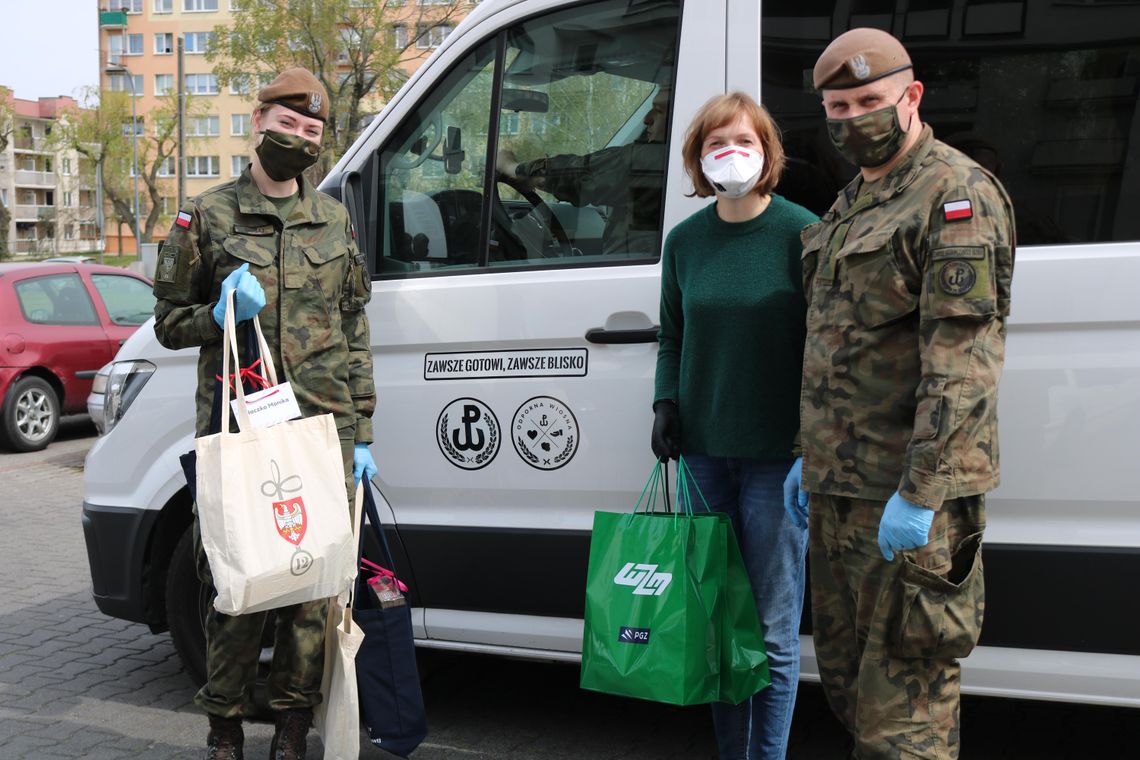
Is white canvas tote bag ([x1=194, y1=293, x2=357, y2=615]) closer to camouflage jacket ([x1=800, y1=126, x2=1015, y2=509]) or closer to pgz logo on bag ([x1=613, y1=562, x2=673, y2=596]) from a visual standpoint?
pgz logo on bag ([x1=613, y1=562, x2=673, y2=596])

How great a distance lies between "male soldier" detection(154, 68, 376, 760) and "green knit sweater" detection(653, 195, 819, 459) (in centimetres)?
101

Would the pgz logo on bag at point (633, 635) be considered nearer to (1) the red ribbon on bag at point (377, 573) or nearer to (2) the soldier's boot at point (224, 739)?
(1) the red ribbon on bag at point (377, 573)

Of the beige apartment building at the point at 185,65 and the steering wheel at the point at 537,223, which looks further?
the beige apartment building at the point at 185,65

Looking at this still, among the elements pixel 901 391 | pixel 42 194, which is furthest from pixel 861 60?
pixel 42 194

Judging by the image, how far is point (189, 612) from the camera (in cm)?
404

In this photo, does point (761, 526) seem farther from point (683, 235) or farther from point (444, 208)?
point (444, 208)

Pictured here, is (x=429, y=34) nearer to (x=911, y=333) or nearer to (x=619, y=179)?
(x=619, y=179)

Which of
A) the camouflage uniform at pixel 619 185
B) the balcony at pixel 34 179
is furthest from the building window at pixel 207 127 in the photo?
the camouflage uniform at pixel 619 185

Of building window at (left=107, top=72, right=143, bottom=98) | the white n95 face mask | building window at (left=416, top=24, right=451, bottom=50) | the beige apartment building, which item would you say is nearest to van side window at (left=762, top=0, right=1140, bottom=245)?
the white n95 face mask

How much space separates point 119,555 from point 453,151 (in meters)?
1.77

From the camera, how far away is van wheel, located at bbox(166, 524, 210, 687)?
3998mm

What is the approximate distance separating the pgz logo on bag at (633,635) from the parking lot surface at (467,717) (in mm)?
958

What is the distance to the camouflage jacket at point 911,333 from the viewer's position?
93.1 inches

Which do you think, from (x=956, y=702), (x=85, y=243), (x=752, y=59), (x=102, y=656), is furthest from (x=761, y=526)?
(x=85, y=243)
